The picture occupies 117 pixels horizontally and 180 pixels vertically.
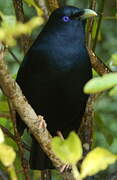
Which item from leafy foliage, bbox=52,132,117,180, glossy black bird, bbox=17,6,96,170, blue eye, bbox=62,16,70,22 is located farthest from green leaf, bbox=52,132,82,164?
blue eye, bbox=62,16,70,22

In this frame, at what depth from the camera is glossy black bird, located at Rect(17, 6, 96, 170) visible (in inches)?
101

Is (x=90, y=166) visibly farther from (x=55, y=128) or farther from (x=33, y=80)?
(x=55, y=128)

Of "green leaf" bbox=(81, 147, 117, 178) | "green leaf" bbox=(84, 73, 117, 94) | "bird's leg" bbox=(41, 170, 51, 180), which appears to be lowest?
"bird's leg" bbox=(41, 170, 51, 180)

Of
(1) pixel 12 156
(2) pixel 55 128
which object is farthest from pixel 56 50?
(1) pixel 12 156

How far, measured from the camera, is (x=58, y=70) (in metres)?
2.53

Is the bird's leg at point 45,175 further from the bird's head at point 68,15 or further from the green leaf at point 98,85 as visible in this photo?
the green leaf at point 98,85

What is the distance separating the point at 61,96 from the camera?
2.62 m

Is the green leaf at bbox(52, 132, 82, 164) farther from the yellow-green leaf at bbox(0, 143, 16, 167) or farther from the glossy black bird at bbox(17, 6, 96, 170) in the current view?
the glossy black bird at bbox(17, 6, 96, 170)

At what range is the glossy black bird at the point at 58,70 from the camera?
2.55 metres

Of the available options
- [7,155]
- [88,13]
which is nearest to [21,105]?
[7,155]

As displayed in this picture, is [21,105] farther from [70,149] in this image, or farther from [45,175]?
[45,175]

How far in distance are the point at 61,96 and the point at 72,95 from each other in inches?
2.6

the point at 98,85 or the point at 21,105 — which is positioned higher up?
the point at 98,85

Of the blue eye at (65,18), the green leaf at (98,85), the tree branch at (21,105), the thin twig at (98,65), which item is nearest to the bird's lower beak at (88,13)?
the blue eye at (65,18)
